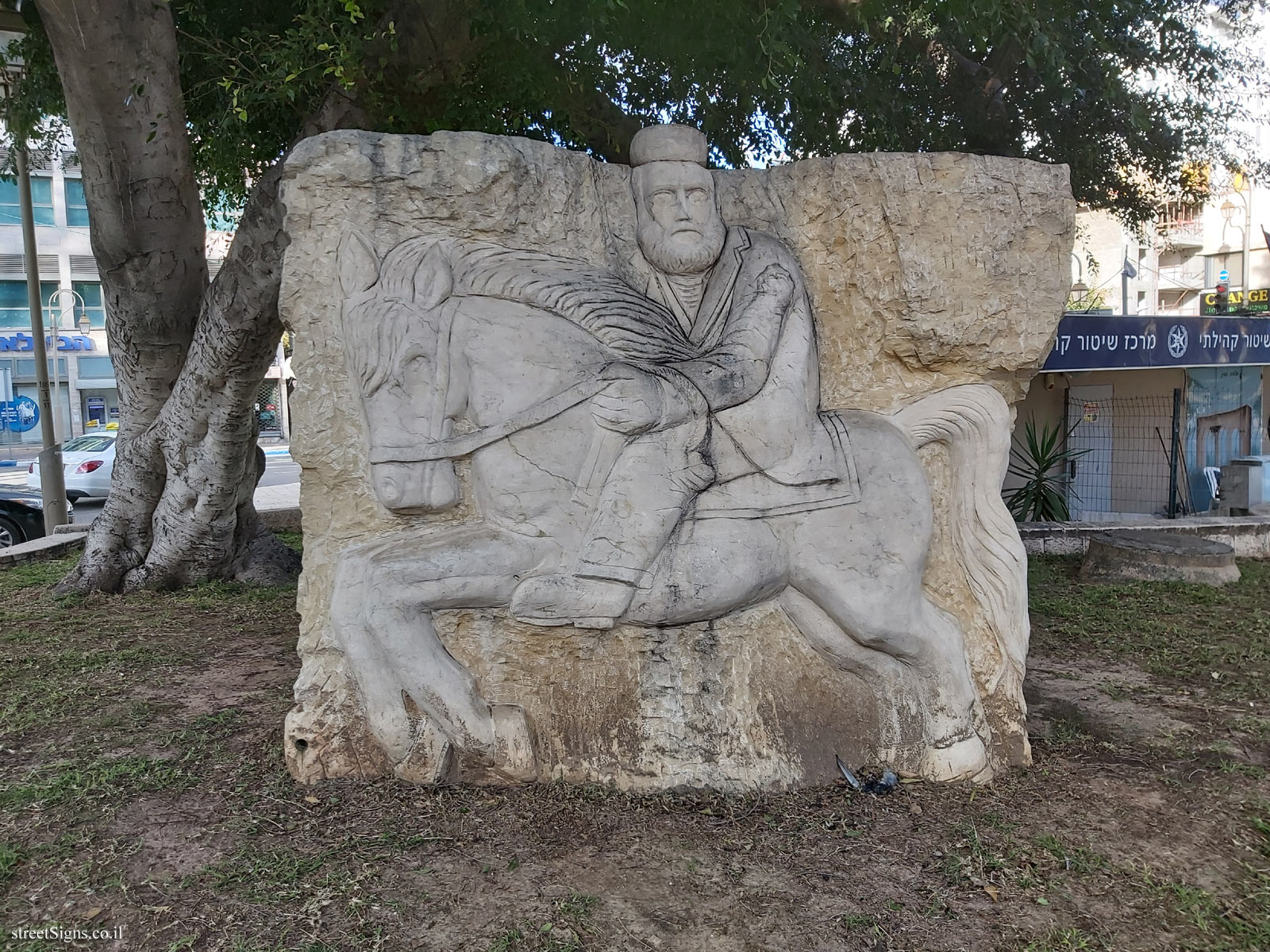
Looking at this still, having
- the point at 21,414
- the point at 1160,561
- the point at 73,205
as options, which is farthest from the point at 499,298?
the point at 21,414

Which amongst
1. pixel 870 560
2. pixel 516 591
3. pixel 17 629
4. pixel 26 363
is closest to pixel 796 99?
pixel 870 560

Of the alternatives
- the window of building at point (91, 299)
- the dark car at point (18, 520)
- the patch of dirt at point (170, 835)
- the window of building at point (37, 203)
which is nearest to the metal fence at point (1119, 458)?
the patch of dirt at point (170, 835)

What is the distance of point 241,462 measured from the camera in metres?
5.63

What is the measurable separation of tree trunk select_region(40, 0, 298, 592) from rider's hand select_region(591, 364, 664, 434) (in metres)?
2.39

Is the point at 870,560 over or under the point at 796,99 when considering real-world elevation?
under

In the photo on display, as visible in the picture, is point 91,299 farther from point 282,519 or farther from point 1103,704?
point 1103,704

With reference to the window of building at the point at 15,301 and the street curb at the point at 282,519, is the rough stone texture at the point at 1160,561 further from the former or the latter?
the window of building at the point at 15,301

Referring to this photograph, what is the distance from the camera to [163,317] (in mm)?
5469

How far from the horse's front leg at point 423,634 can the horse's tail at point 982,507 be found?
1.37 m

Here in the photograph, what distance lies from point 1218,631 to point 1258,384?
27.2 ft

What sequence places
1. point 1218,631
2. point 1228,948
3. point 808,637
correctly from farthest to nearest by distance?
point 1218,631
point 808,637
point 1228,948

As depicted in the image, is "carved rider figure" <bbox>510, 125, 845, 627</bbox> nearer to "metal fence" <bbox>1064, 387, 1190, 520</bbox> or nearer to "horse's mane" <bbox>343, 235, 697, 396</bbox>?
"horse's mane" <bbox>343, 235, 697, 396</bbox>

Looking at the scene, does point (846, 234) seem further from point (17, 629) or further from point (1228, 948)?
point (17, 629)

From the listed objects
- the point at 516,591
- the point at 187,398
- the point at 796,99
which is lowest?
the point at 516,591
